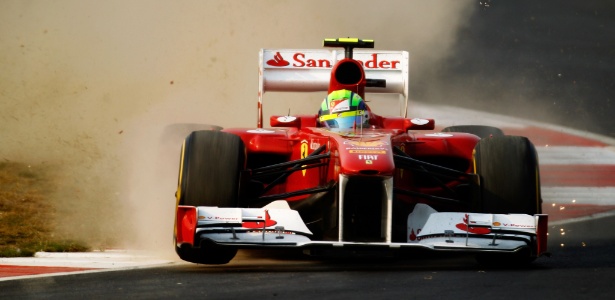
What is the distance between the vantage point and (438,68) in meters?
23.7

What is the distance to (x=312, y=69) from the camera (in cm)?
1588

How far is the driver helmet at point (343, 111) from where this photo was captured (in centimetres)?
1349

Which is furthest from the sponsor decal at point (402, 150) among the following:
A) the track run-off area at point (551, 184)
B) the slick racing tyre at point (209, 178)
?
the track run-off area at point (551, 184)

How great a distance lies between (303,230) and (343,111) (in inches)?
89.2

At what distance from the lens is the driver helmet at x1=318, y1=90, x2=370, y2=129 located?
1349 cm

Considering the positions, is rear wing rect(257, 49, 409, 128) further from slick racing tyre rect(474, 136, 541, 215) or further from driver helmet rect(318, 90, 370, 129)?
slick racing tyre rect(474, 136, 541, 215)

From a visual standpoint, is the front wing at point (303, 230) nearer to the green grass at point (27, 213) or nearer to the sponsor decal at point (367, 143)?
the sponsor decal at point (367, 143)

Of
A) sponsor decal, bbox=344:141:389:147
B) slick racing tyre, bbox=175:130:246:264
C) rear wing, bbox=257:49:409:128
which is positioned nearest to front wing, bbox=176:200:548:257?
slick racing tyre, bbox=175:130:246:264

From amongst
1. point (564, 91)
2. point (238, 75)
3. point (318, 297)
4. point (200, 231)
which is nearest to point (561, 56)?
point (564, 91)

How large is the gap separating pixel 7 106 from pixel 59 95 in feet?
2.66

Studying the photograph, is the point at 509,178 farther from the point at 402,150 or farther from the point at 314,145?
the point at 314,145

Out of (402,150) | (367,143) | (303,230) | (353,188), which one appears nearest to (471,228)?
(353,188)

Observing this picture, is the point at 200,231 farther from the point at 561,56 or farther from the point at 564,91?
the point at 561,56

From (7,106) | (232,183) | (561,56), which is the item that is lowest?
(232,183)
